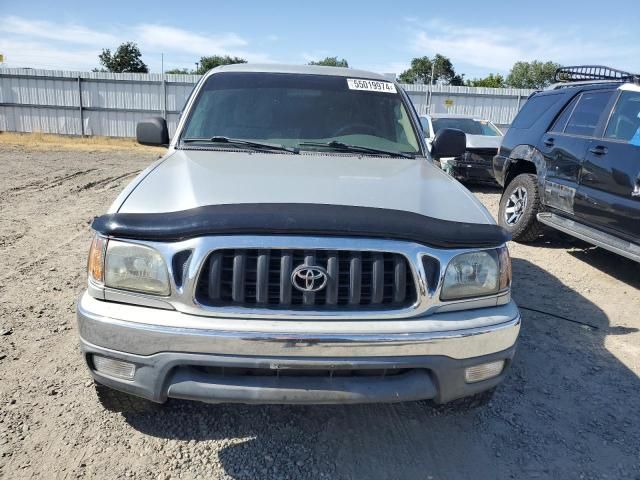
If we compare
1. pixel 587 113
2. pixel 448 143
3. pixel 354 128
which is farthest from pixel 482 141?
pixel 354 128

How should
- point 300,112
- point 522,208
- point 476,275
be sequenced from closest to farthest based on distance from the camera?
point 476,275, point 300,112, point 522,208

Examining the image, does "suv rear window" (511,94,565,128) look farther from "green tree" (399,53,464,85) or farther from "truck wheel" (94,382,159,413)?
"green tree" (399,53,464,85)

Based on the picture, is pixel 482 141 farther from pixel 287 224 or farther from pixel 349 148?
pixel 287 224

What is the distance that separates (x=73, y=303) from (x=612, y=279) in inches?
204

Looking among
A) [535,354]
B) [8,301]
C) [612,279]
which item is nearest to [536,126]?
[612,279]

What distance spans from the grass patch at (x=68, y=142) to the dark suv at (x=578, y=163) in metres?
15.9

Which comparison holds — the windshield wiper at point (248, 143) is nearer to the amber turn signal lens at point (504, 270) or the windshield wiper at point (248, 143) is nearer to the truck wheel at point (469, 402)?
the amber turn signal lens at point (504, 270)

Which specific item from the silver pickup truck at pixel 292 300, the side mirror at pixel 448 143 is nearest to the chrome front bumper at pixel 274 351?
the silver pickup truck at pixel 292 300

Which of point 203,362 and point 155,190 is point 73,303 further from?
point 203,362

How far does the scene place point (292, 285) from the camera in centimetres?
196

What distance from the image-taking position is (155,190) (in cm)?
238

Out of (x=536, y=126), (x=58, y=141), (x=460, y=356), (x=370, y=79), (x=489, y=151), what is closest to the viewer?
(x=460, y=356)

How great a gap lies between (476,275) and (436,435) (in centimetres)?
95

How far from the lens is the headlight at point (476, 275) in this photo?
2.10m
